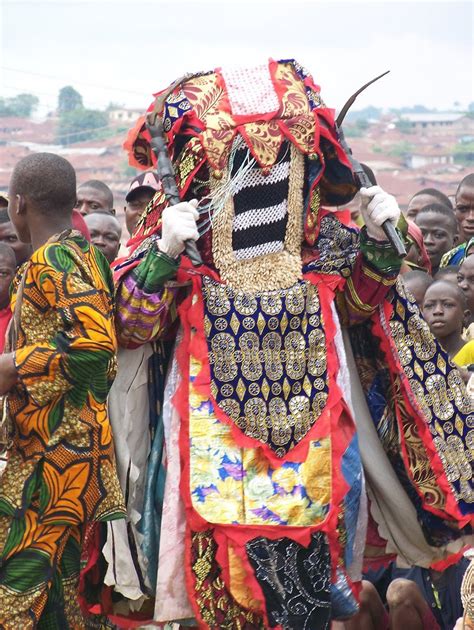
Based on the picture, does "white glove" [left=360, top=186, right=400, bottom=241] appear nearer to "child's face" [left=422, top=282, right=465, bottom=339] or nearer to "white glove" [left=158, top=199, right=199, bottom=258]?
"white glove" [left=158, top=199, right=199, bottom=258]

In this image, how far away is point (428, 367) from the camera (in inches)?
225

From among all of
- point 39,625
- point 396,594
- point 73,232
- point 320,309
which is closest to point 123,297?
point 73,232

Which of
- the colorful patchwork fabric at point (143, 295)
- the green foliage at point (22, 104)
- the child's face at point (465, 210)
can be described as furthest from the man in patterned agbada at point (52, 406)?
the green foliage at point (22, 104)

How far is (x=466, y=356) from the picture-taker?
6848mm

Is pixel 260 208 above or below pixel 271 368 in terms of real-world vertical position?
above

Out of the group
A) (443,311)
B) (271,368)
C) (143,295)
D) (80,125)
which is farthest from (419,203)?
(80,125)

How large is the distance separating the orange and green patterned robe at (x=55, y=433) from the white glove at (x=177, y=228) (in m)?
0.31

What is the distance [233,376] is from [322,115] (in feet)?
3.62

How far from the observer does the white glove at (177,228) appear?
16.8 feet

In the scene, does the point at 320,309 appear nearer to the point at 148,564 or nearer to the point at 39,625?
the point at 148,564

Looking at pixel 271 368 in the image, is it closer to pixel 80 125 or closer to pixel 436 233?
pixel 436 233

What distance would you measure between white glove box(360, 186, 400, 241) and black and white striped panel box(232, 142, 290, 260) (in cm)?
33

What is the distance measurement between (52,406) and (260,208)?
124 centimetres

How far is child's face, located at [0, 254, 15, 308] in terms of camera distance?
656cm
